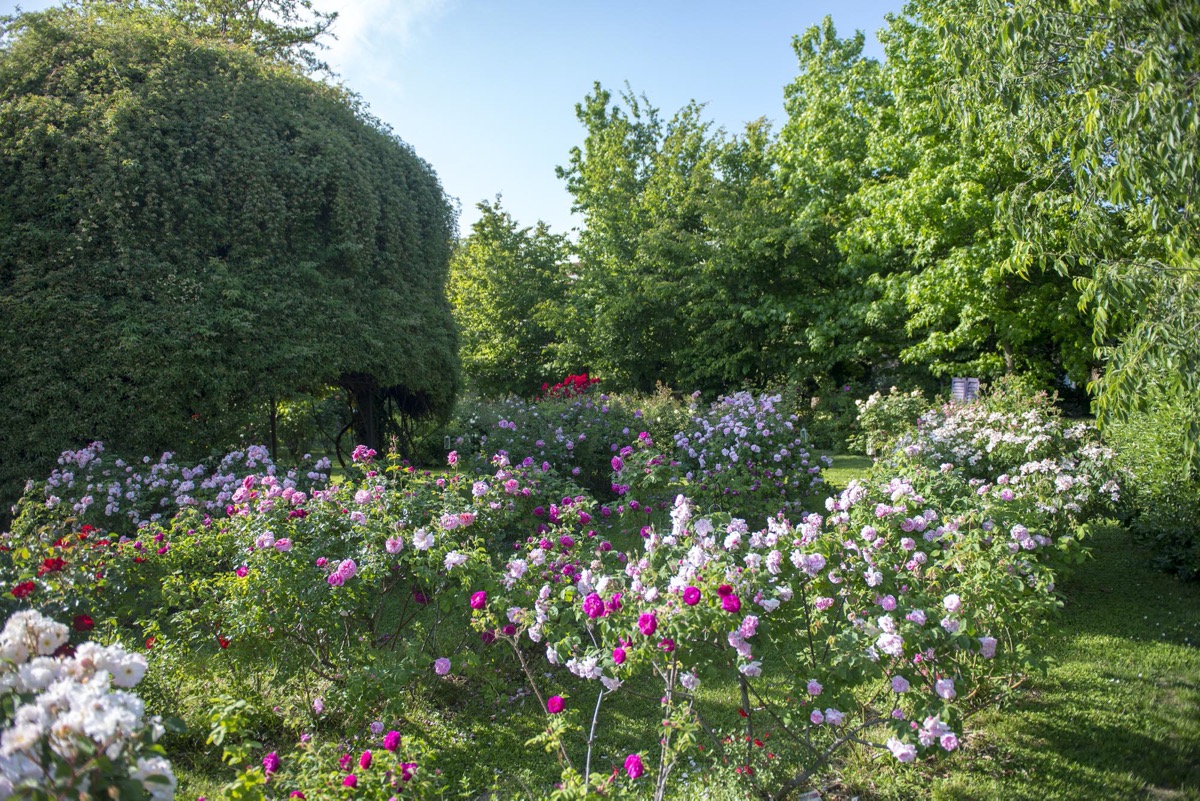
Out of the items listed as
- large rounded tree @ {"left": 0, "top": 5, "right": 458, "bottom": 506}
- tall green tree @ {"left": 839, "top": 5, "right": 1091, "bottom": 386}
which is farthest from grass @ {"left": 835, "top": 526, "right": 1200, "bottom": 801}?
tall green tree @ {"left": 839, "top": 5, "right": 1091, "bottom": 386}

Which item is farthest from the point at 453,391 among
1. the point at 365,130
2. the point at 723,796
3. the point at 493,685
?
the point at 723,796

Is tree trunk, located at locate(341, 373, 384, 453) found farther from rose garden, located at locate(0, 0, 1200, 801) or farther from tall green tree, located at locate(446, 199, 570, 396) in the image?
tall green tree, located at locate(446, 199, 570, 396)

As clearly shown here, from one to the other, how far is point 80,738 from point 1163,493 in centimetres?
594

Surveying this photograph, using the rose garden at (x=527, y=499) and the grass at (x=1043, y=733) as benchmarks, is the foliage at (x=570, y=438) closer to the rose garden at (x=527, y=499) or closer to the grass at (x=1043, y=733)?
the rose garden at (x=527, y=499)

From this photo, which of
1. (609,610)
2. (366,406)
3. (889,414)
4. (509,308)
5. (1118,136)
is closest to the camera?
(609,610)

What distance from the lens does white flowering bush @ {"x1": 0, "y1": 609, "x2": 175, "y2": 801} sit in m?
1.23

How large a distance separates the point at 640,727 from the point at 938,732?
5.14 ft

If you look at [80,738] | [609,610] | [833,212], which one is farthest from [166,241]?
[833,212]

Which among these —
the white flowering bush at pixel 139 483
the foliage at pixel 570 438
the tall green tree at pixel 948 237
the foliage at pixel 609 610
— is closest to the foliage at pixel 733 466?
the foliage at pixel 570 438

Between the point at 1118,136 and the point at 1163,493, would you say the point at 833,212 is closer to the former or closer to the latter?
the point at 1163,493

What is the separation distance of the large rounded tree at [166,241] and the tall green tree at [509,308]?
392 inches

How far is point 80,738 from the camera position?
125 centimetres

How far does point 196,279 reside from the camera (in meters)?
6.16

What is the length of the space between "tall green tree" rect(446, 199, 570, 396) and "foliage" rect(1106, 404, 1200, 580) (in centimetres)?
1304
